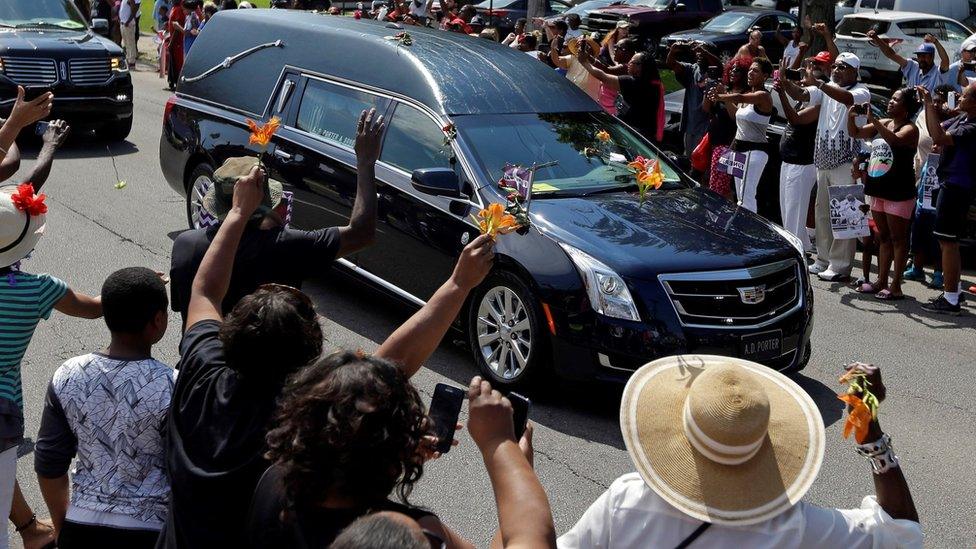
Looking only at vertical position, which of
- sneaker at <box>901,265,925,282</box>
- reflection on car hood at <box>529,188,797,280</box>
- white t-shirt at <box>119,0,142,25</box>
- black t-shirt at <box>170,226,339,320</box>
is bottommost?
white t-shirt at <box>119,0,142,25</box>

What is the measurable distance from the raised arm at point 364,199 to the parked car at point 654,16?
60.0 feet

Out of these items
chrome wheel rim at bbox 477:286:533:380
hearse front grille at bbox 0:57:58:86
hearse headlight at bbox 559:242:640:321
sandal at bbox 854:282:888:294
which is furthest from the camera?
hearse front grille at bbox 0:57:58:86

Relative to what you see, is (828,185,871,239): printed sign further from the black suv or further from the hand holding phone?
the black suv

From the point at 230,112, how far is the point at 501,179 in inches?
123

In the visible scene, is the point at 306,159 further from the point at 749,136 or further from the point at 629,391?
the point at 629,391

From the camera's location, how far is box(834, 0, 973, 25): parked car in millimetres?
24922

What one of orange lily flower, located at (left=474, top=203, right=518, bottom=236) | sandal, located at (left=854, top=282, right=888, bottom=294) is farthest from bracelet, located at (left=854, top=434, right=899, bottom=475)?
sandal, located at (left=854, top=282, right=888, bottom=294)

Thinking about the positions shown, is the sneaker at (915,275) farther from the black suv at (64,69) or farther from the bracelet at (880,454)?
the black suv at (64,69)

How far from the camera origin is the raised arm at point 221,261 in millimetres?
3406

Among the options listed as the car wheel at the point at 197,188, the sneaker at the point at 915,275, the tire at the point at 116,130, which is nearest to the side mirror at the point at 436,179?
the car wheel at the point at 197,188

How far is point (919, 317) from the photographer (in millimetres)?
9172

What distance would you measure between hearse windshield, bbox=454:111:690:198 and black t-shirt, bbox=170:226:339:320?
3.07m

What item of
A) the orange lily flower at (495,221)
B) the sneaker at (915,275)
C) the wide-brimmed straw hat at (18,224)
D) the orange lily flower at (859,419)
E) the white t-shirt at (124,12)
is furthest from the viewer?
the white t-shirt at (124,12)

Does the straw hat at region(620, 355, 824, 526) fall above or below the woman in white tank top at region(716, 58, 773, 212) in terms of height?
above
